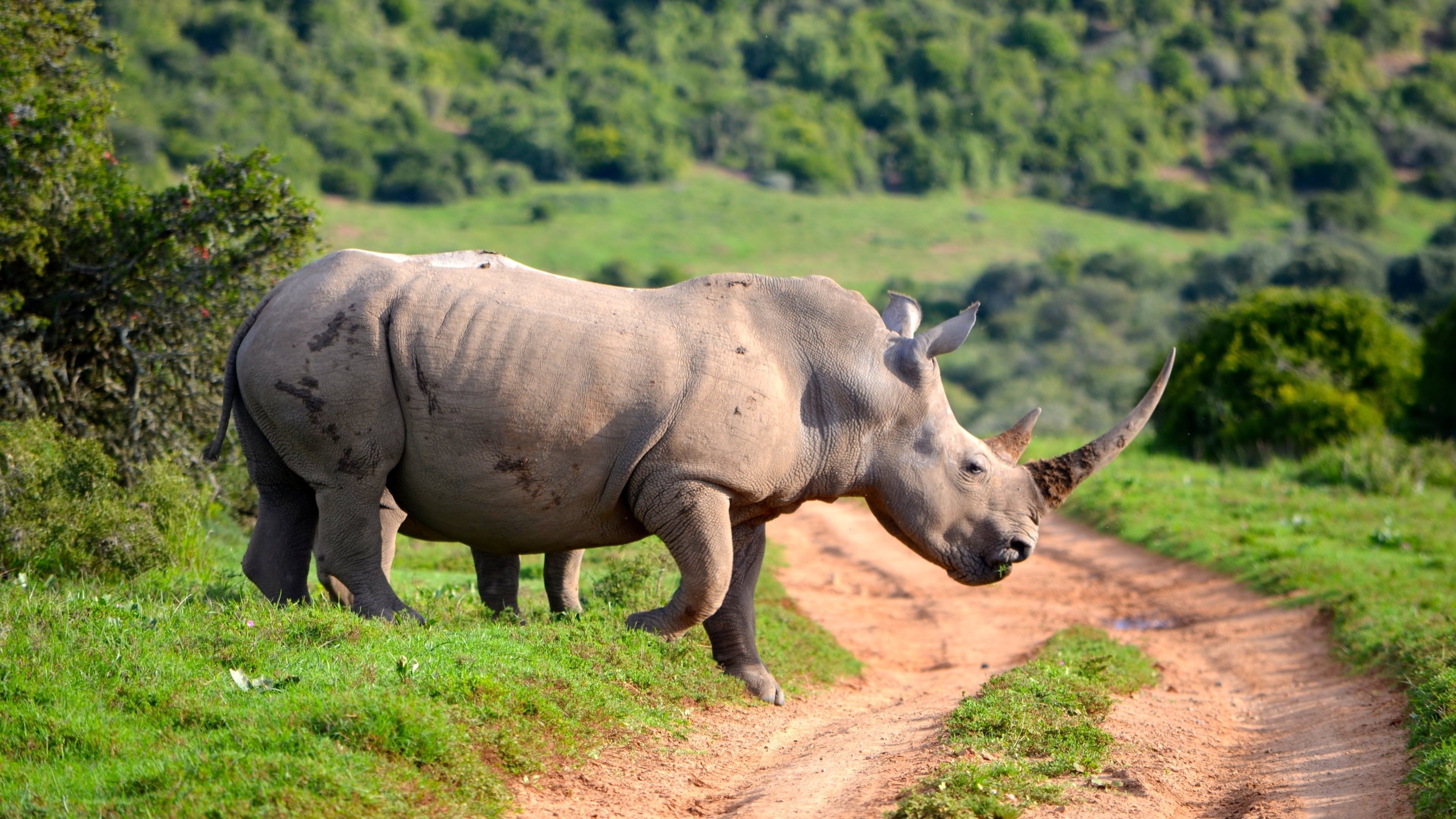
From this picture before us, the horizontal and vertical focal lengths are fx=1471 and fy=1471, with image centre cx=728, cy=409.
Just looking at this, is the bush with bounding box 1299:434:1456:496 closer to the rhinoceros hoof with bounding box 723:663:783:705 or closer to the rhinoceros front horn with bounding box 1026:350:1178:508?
the rhinoceros front horn with bounding box 1026:350:1178:508

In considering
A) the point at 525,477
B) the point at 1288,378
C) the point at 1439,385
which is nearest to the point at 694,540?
the point at 525,477

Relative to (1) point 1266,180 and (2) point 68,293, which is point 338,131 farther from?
(2) point 68,293

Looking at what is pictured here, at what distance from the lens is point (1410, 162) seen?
76.4 meters

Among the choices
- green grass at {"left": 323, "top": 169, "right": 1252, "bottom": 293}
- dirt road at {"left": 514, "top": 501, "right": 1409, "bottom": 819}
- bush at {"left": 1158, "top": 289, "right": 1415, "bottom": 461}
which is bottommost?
green grass at {"left": 323, "top": 169, "right": 1252, "bottom": 293}

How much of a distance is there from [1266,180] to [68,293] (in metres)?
68.9

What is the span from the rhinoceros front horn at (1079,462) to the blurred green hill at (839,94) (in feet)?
151

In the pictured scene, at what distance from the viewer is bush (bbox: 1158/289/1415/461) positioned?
20594 mm

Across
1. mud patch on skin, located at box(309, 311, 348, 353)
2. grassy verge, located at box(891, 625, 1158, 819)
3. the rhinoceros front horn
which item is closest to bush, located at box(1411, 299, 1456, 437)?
grassy verge, located at box(891, 625, 1158, 819)

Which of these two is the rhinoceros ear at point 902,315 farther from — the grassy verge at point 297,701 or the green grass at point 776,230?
the green grass at point 776,230

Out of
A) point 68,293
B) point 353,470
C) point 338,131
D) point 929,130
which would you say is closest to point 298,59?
point 338,131

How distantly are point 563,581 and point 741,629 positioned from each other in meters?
1.17

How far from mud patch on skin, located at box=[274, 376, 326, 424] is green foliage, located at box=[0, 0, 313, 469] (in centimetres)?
438

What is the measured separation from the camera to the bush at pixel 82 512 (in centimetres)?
827

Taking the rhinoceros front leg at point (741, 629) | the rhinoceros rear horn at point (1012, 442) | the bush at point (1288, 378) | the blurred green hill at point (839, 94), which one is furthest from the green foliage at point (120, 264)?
the blurred green hill at point (839, 94)
